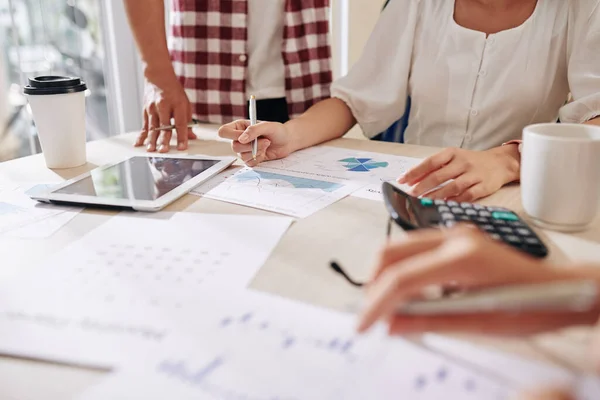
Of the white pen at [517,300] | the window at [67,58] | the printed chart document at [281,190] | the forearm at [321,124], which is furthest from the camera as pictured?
the window at [67,58]

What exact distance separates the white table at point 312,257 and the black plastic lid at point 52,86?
131 millimetres

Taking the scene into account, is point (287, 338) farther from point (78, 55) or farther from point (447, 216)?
point (78, 55)

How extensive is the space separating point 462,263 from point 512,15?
0.86 meters

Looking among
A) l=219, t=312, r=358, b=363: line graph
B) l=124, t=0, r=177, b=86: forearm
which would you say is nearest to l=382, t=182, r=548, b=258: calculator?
l=219, t=312, r=358, b=363: line graph

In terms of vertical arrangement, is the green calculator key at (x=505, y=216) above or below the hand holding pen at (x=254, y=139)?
below

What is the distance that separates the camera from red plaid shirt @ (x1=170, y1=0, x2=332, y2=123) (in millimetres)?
Result: 1282

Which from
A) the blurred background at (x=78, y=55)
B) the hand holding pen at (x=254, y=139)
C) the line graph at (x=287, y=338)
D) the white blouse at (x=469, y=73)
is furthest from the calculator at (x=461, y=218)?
the blurred background at (x=78, y=55)

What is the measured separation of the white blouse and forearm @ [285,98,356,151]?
0.03 meters

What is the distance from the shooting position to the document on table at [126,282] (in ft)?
1.39

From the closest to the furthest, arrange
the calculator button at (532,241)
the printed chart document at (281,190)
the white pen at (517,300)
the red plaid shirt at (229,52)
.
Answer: the white pen at (517,300) → the calculator button at (532,241) → the printed chart document at (281,190) → the red plaid shirt at (229,52)

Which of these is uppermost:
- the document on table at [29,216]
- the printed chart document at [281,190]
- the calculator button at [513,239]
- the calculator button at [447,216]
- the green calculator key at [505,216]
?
the calculator button at [447,216]

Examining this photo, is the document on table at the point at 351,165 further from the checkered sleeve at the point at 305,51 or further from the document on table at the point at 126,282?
the checkered sleeve at the point at 305,51

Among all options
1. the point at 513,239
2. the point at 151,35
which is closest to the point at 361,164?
the point at 513,239

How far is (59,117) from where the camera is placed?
88 cm
